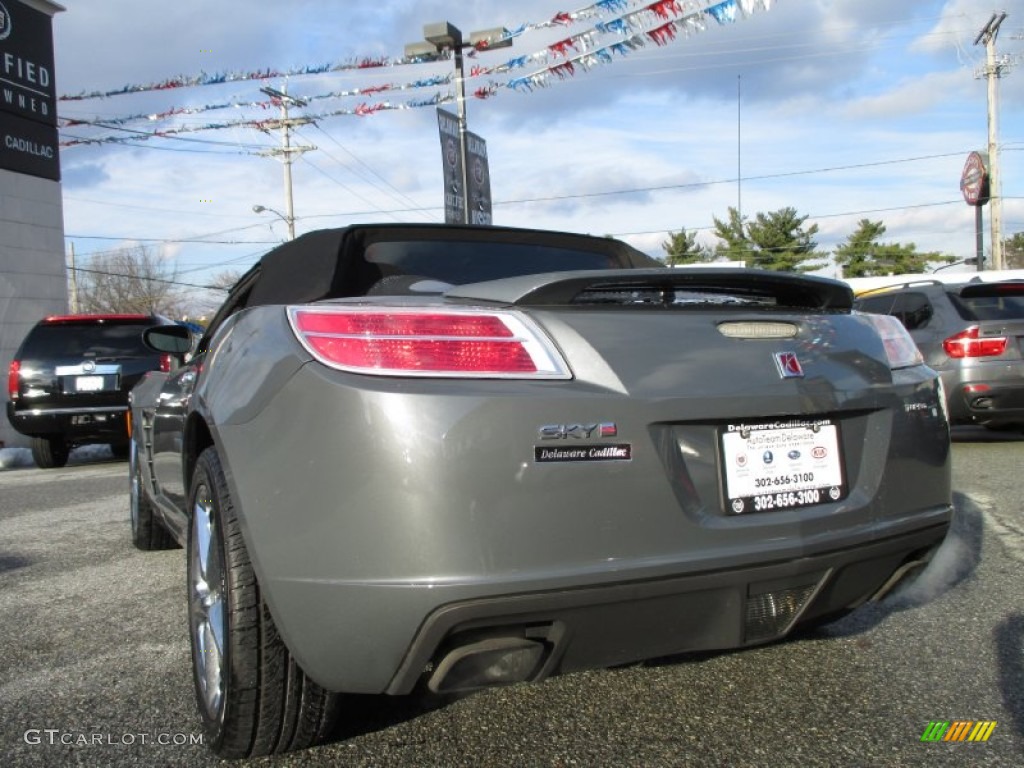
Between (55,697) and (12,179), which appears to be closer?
(55,697)

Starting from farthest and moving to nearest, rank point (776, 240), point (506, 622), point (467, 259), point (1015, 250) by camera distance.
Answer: point (1015, 250) < point (776, 240) < point (467, 259) < point (506, 622)

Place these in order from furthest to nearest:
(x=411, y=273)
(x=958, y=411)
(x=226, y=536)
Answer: (x=958, y=411) < (x=411, y=273) < (x=226, y=536)

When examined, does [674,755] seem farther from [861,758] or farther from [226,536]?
[226,536]

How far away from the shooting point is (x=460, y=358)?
196 centimetres

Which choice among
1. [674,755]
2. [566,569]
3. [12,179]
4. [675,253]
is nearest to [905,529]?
[674,755]

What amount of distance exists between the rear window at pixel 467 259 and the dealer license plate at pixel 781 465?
109 cm

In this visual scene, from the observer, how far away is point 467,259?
306cm

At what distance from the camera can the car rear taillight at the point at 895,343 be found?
100 inches

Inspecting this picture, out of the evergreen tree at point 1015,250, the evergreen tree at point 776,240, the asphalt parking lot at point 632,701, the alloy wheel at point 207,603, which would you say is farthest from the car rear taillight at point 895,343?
the evergreen tree at point 1015,250

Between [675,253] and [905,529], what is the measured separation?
47.2 metres

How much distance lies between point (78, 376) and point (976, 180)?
29.9 meters

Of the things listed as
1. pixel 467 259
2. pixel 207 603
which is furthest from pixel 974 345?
pixel 207 603

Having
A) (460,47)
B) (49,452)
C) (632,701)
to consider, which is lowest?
(632,701)

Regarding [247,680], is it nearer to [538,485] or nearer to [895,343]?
[538,485]
